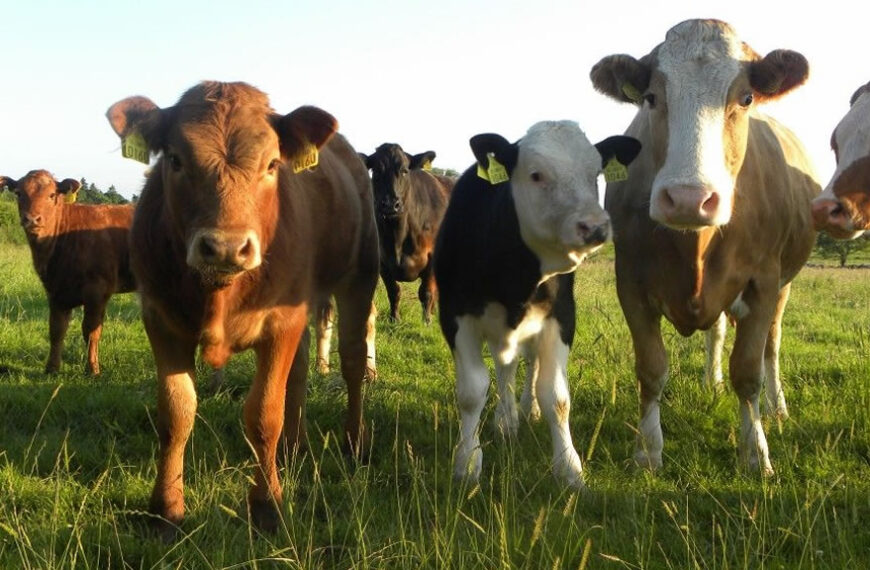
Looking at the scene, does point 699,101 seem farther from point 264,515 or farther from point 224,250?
point 264,515

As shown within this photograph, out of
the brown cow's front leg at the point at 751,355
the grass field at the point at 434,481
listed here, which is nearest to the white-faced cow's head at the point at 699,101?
the brown cow's front leg at the point at 751,355

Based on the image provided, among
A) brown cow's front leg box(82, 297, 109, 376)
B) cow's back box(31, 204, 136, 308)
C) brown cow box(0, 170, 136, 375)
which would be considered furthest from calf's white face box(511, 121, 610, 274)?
cow's back box(31, 204, 136, 308)

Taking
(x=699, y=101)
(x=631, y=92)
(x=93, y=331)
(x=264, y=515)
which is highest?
(x=631, y=92)

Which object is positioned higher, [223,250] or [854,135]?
[854,135]

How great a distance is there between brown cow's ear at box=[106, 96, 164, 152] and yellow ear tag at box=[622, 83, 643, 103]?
8.19ft

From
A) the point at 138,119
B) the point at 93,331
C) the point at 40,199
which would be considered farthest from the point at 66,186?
the point at 138,119

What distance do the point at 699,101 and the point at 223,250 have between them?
8.11 ft

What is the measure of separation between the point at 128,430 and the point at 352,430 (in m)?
1.36

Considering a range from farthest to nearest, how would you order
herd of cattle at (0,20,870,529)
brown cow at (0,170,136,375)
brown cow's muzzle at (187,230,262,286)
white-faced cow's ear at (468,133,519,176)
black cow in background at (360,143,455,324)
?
1. black cow in background at (360,143,455,324)
2. brown cow at (0,170,136,375)
3. white-faced cow's ear at (468,133,519,176)
4. herd of cattle at (0,20,870,529)
5. brown cow's muzzle at (187,230,262,286)

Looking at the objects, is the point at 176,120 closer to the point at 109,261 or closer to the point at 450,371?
the point at 450,371

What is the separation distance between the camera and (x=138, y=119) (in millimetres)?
3469

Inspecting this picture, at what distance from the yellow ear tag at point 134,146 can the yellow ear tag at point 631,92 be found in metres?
2.57

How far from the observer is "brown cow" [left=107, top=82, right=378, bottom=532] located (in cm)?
314

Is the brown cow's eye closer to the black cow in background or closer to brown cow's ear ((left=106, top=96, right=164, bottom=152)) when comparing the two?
brown cow's ear ((left=106, top=96, right=164, bottom=152))
